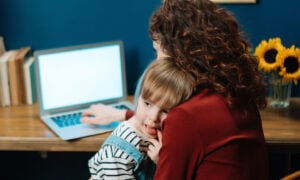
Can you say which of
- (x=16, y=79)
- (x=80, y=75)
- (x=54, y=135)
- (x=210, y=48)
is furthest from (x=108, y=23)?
(x=210, y=48)

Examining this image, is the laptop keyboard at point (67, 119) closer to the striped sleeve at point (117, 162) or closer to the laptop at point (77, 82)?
the laptop at point (77, 82)

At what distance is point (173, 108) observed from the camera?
4.42 feet

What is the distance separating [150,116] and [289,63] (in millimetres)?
891

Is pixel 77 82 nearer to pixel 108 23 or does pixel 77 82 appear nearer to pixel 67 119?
pixel 67 119

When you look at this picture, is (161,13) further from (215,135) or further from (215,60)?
(215,135)

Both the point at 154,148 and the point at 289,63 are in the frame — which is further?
the point at 289,63

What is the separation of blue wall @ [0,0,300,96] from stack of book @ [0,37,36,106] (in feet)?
0.42

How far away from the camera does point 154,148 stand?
1.55 m

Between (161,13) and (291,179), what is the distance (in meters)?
0.64

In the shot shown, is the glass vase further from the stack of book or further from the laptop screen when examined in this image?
the stack of book

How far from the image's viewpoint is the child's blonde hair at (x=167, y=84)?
138cm

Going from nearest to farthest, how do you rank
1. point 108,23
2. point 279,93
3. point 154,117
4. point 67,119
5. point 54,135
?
point 154,117 → point 54,135 → point 67,119 → point 279,93 → point 108,23

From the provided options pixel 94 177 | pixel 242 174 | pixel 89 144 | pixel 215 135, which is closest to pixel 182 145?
pixel 215 135

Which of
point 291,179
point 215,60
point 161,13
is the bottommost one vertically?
point 291,179
